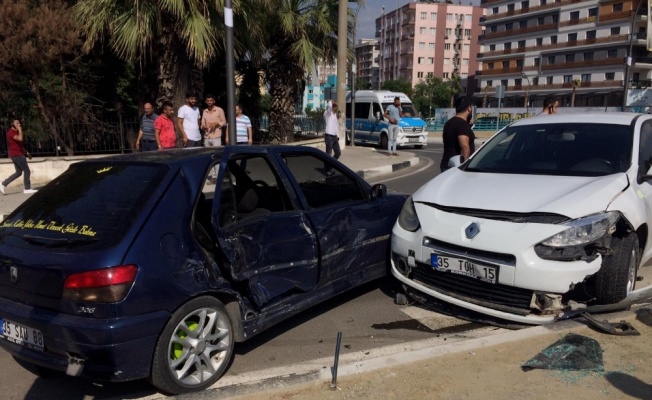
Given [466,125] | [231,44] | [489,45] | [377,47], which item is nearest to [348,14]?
[231,44]

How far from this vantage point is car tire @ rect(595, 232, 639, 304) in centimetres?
396

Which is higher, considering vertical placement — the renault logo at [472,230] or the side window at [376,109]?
the side window at [376,109]

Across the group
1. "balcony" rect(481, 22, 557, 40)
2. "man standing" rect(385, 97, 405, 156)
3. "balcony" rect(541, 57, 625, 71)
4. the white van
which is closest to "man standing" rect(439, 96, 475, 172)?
"man standing" rect(385, 97, 405, 156)

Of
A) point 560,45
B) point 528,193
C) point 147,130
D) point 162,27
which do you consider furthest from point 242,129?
point 560,45

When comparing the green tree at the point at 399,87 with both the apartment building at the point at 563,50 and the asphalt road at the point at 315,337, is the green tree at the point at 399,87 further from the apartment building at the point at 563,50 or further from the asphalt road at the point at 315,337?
the asphalt road at the point at 315,337

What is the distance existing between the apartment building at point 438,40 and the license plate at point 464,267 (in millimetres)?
103633

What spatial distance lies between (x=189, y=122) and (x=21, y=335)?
7517 mm

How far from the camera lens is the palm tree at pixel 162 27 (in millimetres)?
11070

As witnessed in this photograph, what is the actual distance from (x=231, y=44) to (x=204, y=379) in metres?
6.79

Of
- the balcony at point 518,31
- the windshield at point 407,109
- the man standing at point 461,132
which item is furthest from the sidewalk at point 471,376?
the balcony at point 518,31

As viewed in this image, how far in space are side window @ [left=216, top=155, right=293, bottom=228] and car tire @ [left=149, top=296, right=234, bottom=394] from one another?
2.17 ft

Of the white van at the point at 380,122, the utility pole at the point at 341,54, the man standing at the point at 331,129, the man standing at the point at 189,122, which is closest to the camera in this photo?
the man standing at the point at 189,122

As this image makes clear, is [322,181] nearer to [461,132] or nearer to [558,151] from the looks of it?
[558,151]

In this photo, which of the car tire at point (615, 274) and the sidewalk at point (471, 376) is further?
the car tire at point (615, 274)
